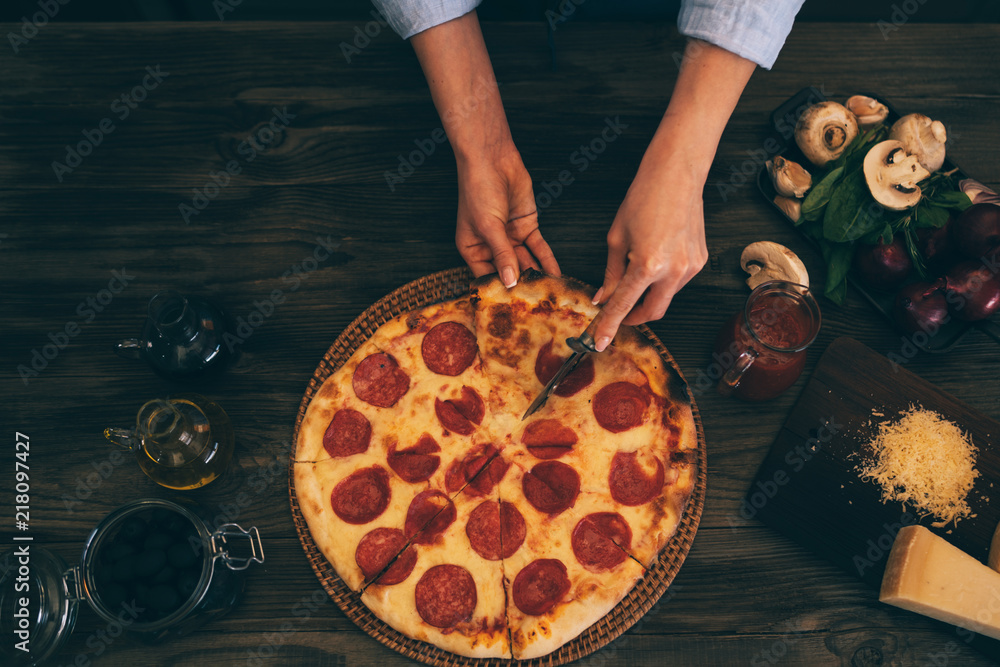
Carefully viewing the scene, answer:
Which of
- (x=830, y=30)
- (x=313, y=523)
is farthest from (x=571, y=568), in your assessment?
(x=830, y=30)

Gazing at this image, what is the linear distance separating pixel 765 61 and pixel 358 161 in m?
1.66

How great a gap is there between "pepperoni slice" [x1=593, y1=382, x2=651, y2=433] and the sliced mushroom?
1.14 meters

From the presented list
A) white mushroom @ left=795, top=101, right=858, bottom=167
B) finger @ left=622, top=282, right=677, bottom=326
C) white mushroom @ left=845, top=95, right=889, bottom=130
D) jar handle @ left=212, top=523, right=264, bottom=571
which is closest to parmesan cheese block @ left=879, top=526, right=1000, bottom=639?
finger @ left=622, top=282, right=677, bottom=326

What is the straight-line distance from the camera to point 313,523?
2107mm

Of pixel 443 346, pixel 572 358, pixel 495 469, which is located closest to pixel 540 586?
pixel 495 469

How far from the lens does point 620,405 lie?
2.19 m

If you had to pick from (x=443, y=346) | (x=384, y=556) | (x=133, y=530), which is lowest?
(x=384, y=556)

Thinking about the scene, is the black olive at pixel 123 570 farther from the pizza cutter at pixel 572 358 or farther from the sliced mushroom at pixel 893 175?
the sliced mushroom at pixel 893 175

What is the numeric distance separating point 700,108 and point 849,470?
1467 millimetres

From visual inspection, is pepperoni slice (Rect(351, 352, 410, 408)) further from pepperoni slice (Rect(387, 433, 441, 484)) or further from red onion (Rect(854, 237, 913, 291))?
red onion (Rect(854, 237, 913, 291))

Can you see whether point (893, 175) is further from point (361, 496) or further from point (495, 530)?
point (361, 496)

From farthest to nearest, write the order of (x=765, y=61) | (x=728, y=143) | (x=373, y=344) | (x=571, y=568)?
(x=728, y=143) → (x=373, y=344) → (x=571, y=568) → (x=765, y=61)

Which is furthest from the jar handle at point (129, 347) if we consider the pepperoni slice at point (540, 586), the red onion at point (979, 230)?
the red onion at point (979, 230)

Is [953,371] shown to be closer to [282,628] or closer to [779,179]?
[779,179]
